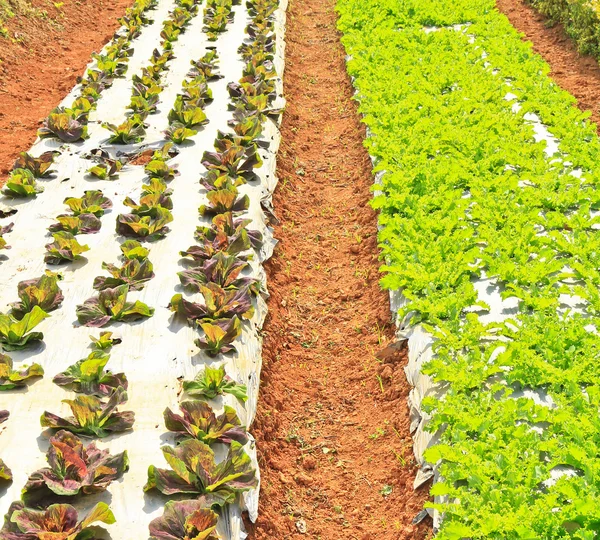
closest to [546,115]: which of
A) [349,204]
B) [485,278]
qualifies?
[349,204]

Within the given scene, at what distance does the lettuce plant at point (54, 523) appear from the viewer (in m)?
3.84

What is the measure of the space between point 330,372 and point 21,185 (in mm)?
3889

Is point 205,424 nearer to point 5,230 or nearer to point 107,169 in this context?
point 5,230

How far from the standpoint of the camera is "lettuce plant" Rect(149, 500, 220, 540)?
12.8ft

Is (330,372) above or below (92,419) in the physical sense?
below

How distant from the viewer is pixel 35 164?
7609 mm

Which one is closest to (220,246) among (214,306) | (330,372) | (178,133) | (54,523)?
(214,306)

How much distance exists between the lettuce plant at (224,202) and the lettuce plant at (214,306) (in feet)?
5.03

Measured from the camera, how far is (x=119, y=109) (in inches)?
372

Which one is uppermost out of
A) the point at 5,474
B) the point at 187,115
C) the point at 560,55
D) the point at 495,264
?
the point at 560,55

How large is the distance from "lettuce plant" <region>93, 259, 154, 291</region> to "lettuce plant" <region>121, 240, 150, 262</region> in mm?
92

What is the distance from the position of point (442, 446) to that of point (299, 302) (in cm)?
284

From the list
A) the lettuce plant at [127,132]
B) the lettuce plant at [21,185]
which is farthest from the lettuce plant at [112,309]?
the lettuce plant at [127,132]

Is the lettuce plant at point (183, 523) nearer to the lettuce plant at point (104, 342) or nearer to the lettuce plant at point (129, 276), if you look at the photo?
the lettuce plant at point (104, 342)
